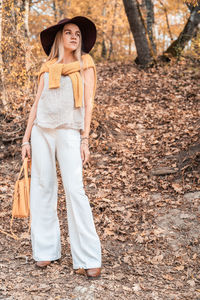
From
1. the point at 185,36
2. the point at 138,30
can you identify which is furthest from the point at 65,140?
the point at 185,36

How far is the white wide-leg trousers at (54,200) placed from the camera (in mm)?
3145

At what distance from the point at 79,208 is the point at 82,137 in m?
0.69

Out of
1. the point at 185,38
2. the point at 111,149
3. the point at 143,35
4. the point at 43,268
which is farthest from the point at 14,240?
the point at 185,38

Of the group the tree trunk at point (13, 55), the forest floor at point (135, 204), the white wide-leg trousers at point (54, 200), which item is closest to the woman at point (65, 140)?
the white wide-leg trousers at point (54, 200)

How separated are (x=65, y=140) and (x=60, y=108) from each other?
30cm

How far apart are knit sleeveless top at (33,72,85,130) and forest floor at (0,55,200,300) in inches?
57.5

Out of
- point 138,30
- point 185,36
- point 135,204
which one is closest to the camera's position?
point 135,204

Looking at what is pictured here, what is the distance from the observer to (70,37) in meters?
3.32

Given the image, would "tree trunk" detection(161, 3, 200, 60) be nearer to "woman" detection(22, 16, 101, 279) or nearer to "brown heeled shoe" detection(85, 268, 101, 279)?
"woman" detection(22, 16, 101, 279)

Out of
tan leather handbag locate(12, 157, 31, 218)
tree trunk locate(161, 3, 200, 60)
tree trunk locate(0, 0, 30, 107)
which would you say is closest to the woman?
tan leather handbag locate(12, 157, 31, 218)

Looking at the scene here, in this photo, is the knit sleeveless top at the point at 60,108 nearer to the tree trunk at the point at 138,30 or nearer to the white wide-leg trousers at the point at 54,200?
the white wide-leg trousers at the point at 54,200

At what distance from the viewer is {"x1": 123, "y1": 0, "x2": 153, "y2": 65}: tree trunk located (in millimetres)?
10438

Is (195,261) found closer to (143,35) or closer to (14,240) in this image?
(14,240)

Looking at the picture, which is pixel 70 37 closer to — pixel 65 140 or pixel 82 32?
pixel 82 32
